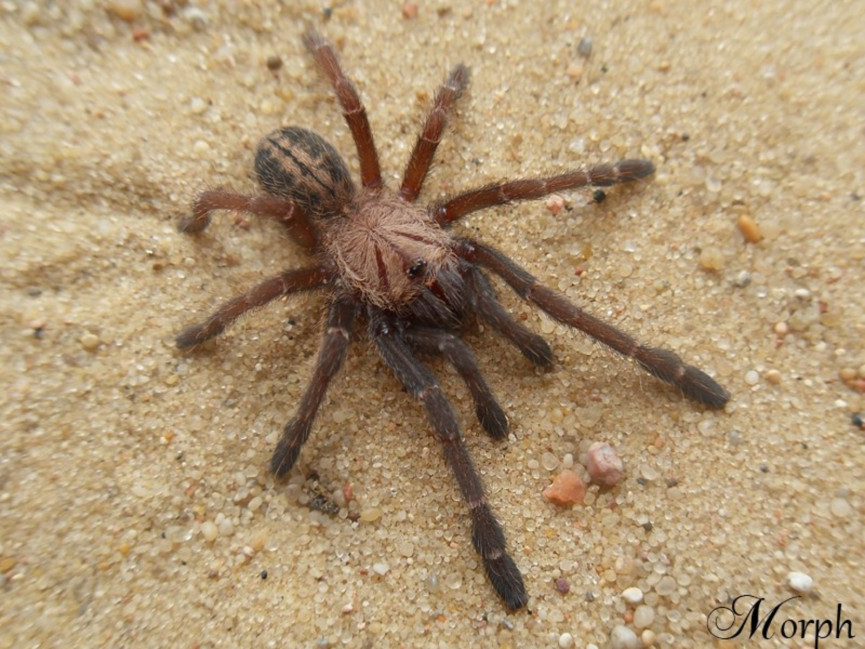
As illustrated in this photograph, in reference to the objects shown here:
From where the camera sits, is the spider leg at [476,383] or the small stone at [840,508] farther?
the spider leg at [476,383]

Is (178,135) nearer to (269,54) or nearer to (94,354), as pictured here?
(269,54)

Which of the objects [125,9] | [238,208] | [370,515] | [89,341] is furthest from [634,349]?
[125,9]

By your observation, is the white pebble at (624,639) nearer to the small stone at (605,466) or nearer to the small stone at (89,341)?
the small stone at (605,466)

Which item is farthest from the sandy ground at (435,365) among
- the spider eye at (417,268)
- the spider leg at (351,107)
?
the spider eye at (417,268)

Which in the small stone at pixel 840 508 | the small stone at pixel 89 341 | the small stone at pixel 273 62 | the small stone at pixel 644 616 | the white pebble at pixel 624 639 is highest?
the small stone at pixel 273 62

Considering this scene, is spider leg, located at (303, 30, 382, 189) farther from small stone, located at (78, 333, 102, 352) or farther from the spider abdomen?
small stone, located at (78, 333, 102, 352)

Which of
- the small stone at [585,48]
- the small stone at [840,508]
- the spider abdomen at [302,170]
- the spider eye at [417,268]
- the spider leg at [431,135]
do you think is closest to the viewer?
the small stone at [840,508]

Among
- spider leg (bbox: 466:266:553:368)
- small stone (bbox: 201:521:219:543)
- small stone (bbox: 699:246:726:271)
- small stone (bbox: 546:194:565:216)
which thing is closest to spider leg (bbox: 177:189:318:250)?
spider leg (bbox: 466:266:553:368)
